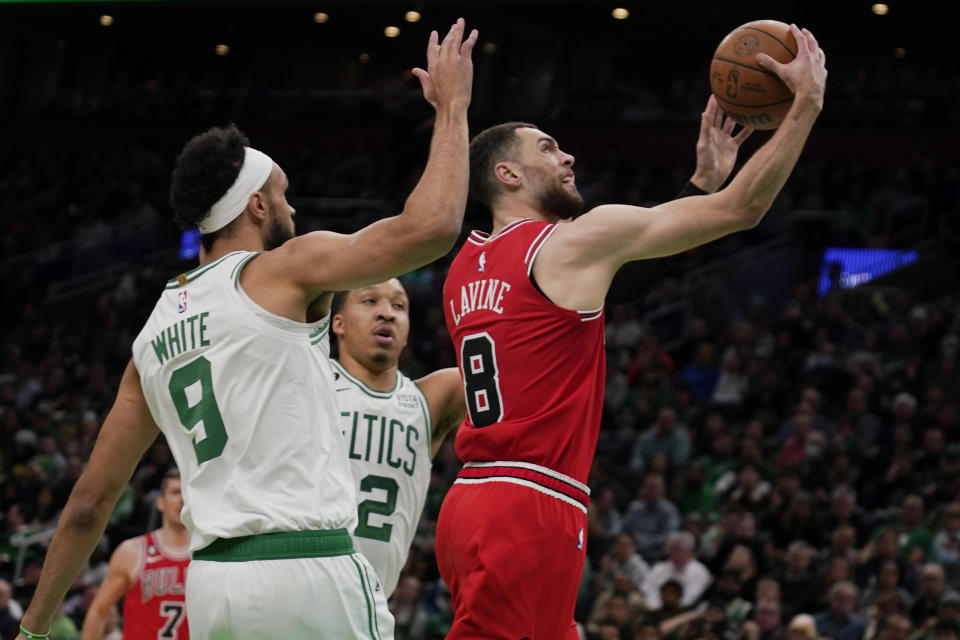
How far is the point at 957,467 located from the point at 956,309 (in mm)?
4794

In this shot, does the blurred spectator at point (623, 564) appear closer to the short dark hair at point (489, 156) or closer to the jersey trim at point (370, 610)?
the short dark hair at point (489, 156)

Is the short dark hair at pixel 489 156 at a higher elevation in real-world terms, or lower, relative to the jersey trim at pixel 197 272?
higher

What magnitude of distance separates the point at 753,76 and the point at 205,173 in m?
1.99

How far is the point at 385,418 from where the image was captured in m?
5.97

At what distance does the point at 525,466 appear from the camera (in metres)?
4.62

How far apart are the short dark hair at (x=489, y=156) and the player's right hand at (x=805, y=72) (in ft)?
3.49

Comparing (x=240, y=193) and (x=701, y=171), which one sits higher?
(x=701, y=171)

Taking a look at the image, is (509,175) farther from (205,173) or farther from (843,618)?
(843,618)

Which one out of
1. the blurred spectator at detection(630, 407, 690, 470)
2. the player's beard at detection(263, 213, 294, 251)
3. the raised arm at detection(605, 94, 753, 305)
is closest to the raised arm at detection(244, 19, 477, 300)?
the player's beard at detection(263, 213, 294, 251)

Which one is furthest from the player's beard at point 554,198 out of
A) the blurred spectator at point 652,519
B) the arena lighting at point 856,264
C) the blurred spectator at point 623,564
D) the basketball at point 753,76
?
the arena lighting at point 856,264

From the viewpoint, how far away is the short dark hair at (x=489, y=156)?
16.9 feet

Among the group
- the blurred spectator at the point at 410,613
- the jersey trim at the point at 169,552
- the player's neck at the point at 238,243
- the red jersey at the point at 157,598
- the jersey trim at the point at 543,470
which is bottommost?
the blurred spectator at the point at 410,613

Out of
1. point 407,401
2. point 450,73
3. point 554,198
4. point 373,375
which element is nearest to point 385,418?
point 407,401

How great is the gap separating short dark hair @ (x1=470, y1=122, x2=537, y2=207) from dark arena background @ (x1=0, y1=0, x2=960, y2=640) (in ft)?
2.41
